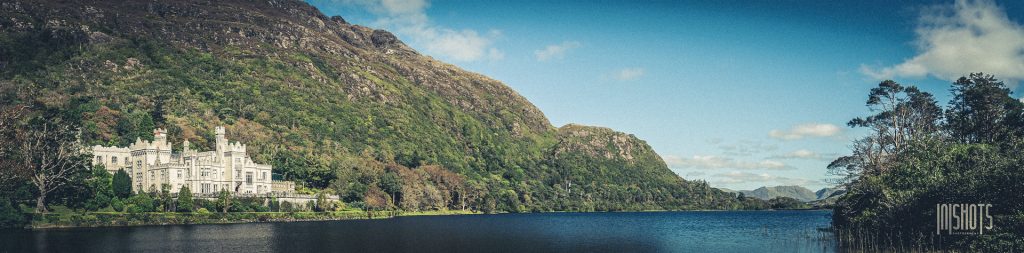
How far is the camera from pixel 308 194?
142625mm

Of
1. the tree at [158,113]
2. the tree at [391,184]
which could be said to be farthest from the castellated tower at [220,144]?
the tree at [391,184]

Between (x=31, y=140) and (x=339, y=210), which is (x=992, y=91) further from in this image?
(x=31, y=140)

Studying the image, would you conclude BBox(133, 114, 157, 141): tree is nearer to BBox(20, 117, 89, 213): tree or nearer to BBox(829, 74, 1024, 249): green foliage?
BBox(20, 117, 89, 213): tree

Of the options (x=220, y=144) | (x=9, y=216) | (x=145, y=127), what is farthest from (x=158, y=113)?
(x=9, y=216)

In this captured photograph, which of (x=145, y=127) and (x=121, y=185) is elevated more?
(x=145, y=127)

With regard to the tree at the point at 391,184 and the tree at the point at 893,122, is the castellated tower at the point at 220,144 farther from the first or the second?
the tree at the point at 893,122

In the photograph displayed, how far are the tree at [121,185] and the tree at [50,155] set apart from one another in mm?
4879

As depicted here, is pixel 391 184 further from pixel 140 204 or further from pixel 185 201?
pixel 140 204

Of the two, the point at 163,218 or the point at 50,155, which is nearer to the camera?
the point at 163,218

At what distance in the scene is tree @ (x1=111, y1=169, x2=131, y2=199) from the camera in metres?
116

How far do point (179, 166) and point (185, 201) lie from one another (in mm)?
14878

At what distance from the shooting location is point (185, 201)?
116188 millimetres

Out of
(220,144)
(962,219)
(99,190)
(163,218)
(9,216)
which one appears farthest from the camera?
(220,144)

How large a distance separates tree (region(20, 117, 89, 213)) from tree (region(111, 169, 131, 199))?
488cm
